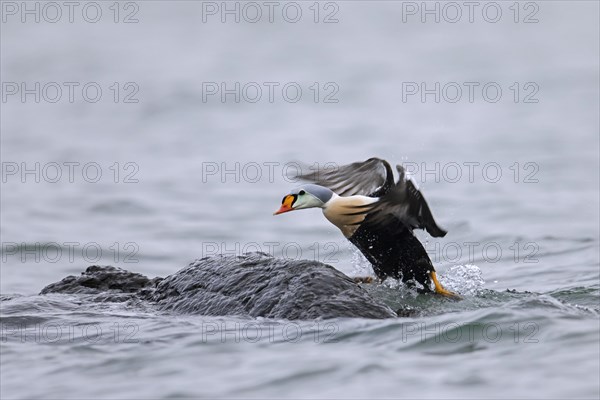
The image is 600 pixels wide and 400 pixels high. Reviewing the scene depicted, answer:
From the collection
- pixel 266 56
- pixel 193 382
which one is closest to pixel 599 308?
pixel 193 382

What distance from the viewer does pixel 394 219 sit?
25.9 ft

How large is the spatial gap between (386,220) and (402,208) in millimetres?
137

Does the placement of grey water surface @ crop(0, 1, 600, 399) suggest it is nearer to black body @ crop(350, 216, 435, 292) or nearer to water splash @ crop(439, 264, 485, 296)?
water splash @ crop(439, 264, 485, 296)

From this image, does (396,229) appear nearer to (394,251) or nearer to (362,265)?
(394,251)

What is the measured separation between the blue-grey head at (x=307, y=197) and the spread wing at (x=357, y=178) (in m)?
0.43

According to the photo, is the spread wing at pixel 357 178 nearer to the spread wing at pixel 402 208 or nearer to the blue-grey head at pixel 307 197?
the spread wing at pixel 402 208

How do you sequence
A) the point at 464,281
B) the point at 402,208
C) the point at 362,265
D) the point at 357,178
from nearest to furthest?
the point at 402,208 < the point at 357,178 < the point at 464,281 < the point at 362,265

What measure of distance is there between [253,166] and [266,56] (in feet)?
24.9

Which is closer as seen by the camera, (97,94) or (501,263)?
(501,263)

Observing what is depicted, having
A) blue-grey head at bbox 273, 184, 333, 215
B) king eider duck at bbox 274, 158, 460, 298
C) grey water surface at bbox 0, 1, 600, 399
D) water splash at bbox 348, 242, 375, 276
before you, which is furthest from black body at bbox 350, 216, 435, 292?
water splash at bbox 348, 242, 375, 276

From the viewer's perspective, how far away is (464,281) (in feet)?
28.6

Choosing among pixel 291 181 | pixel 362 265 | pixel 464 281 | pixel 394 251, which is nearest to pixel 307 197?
pixel 394 251

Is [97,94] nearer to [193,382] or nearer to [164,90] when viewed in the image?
[164,90]

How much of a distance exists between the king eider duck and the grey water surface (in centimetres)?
21
